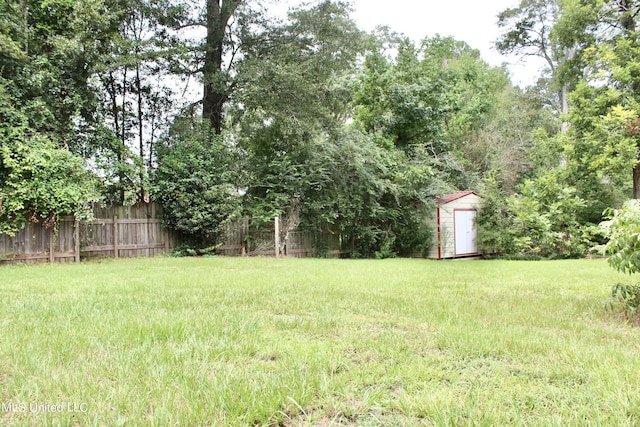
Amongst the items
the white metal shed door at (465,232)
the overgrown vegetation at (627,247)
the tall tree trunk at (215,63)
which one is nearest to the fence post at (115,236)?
the tall tree trunk at (215,63)

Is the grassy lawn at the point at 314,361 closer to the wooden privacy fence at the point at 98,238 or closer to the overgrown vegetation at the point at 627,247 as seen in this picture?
the overgrown vegetation at the point at 627,247

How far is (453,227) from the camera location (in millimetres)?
12867

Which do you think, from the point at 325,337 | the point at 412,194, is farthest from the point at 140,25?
the point at 325,337

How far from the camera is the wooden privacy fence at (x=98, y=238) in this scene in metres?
8.98

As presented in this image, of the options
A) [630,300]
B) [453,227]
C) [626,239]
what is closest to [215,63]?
[453,227]

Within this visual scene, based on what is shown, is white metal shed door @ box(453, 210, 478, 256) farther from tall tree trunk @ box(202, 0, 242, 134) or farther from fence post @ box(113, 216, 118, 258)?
fence post @ box(113, 216, 118, 258)

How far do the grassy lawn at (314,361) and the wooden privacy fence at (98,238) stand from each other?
19.7 feet

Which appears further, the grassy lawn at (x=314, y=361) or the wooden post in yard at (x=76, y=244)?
the wooden post in yard at (x=76, y=244)

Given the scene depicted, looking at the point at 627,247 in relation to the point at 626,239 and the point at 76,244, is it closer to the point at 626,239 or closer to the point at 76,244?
the point at 626,239

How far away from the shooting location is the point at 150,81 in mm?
12172

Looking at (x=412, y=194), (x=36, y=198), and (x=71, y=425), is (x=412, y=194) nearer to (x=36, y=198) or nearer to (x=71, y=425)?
(x=36, y=198)

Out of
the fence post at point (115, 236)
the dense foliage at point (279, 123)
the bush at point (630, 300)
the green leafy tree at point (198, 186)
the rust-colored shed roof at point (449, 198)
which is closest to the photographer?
the bush at point (630, 300)

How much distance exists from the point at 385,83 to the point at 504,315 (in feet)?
41.8

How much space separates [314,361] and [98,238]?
10026mm
